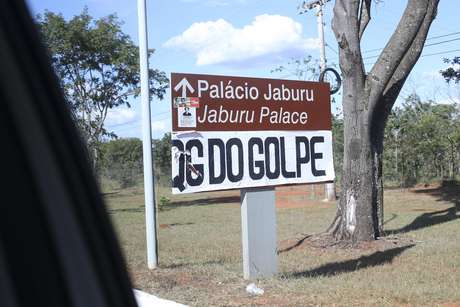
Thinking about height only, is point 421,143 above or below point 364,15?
below

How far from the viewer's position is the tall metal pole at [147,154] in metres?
9.96

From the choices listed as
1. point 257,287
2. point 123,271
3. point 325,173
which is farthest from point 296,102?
point 123,271

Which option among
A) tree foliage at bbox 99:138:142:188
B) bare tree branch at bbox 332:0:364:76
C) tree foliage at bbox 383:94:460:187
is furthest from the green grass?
tree foliage at bbox 99:138:142:188

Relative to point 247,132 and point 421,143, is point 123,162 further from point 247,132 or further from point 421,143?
point 247,132

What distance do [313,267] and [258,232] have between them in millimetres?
1544

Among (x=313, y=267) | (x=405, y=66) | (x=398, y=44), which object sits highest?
(x=398, y=44)

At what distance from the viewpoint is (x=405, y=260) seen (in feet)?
33.5

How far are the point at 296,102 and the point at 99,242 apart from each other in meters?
7.81

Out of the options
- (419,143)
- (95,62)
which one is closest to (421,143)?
(419,143)

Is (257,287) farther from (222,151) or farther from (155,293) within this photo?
(222,151)

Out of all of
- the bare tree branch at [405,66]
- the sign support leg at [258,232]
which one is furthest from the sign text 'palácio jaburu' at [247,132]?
the bare tree branch at [405,66]

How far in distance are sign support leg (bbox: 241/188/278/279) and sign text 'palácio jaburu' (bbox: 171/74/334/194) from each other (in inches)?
8.8

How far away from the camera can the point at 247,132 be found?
8.93 m

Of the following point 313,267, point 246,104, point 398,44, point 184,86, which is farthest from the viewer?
point 398,44
